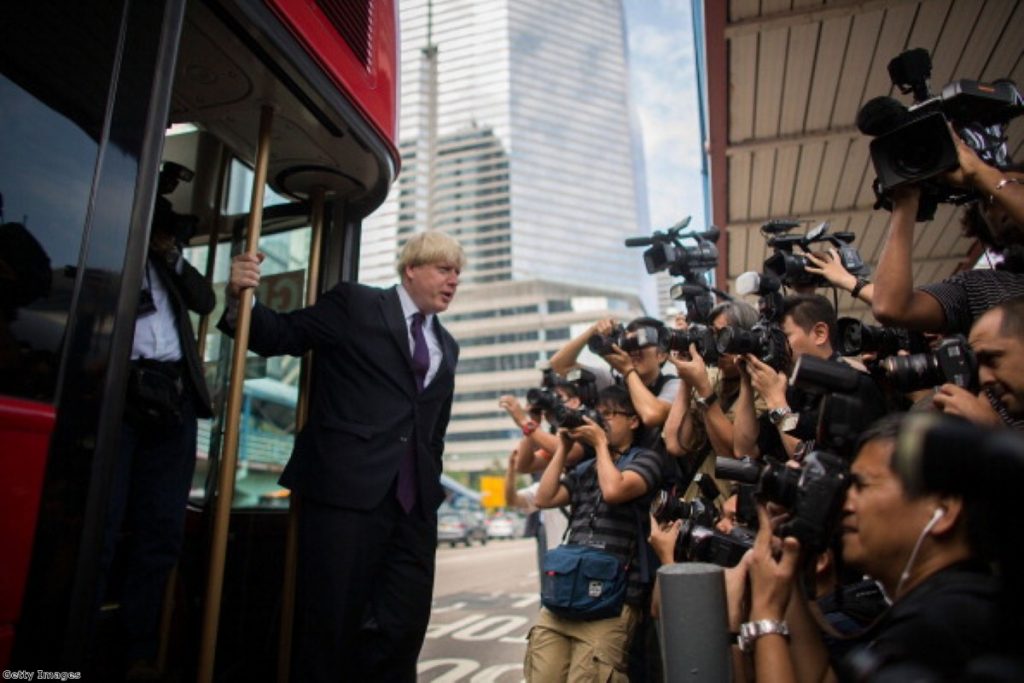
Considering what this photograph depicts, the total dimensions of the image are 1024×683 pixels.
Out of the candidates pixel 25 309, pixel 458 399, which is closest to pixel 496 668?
pixel 25 309

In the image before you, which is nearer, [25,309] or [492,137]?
[25,309]

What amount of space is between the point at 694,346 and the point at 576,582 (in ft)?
4.05

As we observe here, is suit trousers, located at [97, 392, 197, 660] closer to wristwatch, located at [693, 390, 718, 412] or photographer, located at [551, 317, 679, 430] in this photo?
photographer, located at [551, 317, 679, 430]

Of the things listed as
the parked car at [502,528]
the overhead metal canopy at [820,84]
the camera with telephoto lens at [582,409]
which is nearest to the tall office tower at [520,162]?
the parked car at [502,528]

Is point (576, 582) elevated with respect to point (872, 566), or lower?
lower

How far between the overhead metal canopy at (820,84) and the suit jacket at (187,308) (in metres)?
3.48

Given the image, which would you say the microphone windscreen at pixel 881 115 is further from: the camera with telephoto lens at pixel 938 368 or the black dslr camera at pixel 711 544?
the black dslr camera at pixel 711 544

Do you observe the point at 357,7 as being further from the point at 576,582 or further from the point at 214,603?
the point at 576,582

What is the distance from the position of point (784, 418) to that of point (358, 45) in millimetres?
2284

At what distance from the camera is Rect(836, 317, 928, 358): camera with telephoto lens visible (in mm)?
2264

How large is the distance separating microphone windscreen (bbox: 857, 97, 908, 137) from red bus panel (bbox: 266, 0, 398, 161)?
184 cm

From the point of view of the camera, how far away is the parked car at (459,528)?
28828 millimetres

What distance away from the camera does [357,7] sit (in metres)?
2.69

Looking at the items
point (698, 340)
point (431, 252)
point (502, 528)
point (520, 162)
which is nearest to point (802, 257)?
point (698, 340)
